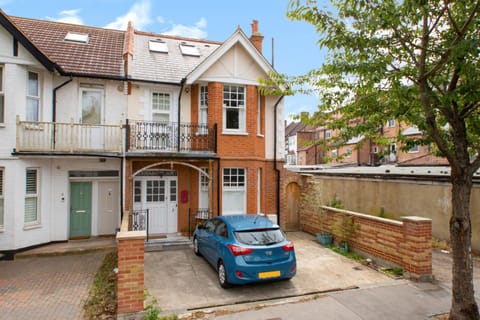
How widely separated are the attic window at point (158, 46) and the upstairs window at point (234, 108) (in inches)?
156

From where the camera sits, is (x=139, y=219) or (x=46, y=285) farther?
(x=139, y=219)

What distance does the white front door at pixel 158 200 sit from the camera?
36.9ft

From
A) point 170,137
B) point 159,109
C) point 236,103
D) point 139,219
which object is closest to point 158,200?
point 139,219

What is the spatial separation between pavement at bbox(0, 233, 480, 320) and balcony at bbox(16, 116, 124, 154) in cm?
349

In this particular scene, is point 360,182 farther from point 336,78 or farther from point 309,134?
point 309,134

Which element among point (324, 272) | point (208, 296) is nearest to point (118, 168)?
point (208, 296)

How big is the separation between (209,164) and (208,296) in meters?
5.37

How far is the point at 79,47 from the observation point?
12.3m

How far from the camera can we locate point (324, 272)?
26.2ft

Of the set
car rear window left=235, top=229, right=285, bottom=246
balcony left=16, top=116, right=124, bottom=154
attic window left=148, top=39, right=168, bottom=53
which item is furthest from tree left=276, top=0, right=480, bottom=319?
attic window left=148, top=39, right=168, bottom=53

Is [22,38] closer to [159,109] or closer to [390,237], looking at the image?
[159,109]

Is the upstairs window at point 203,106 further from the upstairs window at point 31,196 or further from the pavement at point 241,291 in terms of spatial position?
the upstairs window at point 31,196

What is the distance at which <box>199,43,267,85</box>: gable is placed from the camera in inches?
450

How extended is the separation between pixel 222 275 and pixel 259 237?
126 centimetres
